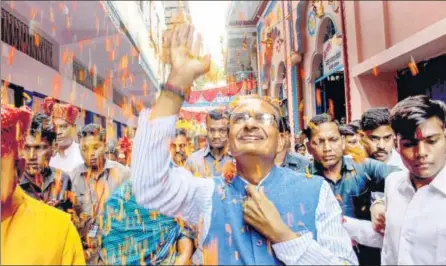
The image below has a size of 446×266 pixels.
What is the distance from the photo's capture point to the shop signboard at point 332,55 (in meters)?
7.88

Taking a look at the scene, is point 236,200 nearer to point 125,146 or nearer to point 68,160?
point 68,160

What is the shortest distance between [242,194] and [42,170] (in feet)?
4.45

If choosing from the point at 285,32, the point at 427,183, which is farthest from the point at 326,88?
the point at 427,183

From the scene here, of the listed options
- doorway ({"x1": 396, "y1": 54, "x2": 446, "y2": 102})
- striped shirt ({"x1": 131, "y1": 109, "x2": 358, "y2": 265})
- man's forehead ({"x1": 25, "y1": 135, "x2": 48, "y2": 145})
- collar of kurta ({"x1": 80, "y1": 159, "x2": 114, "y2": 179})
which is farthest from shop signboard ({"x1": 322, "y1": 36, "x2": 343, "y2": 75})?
striped shirt ({"x1": 131, "y1": 109, "x2": 358, "y2": 265})

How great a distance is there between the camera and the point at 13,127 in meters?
1.18

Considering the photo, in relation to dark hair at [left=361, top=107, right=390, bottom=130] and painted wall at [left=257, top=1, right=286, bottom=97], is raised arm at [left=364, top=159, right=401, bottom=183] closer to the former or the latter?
dark hair at [left=361, top=107, right=390, bottom=130]

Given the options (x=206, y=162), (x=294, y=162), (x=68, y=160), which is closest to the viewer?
(x=294, y=162)

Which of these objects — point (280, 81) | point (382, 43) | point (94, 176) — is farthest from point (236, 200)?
point (280, 81)

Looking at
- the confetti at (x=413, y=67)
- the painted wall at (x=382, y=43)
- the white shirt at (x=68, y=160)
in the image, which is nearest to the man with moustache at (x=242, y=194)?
the white shirt at (x=68, y=160)

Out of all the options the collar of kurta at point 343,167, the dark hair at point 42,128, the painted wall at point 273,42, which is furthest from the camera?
the painted wall at point 273,42

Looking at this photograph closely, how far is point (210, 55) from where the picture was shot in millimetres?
1400

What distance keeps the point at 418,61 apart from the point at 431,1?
28.1 inches

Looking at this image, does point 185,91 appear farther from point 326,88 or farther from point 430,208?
point 326,88

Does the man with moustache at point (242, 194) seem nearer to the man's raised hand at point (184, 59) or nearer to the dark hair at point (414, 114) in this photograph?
the man's raised hand at point (184, 59)
